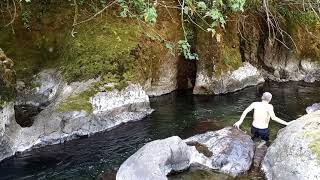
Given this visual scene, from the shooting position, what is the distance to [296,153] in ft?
27.8

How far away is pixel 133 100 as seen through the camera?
1346cm

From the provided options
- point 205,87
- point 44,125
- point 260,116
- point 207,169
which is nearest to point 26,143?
point 44,125

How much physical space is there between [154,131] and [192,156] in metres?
2.80

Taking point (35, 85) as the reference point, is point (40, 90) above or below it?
below

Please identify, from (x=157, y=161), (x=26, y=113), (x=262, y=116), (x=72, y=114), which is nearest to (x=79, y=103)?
(x=72, y=114)

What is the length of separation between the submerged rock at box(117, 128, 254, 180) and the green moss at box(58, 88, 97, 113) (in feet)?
11.4

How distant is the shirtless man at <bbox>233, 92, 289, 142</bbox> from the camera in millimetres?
10598

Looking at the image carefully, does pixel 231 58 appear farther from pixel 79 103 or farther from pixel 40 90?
pixel 40 90

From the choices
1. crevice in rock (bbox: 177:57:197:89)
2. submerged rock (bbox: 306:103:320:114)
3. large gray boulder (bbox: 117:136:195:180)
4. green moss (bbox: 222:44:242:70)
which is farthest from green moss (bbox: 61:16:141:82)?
submerged rock (bbox: 306:103:320:114)

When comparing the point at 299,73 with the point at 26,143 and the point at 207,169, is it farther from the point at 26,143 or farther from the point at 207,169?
the point at 26,143

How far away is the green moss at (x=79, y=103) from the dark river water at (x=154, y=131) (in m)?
0.90

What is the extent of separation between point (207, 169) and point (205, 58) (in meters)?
7.80

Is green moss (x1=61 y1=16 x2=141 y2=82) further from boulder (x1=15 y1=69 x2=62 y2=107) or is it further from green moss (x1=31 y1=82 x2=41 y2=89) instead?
green moss (x1=31 y1=82 x2=41 y2=89)

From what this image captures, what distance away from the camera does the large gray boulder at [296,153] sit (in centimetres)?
817
